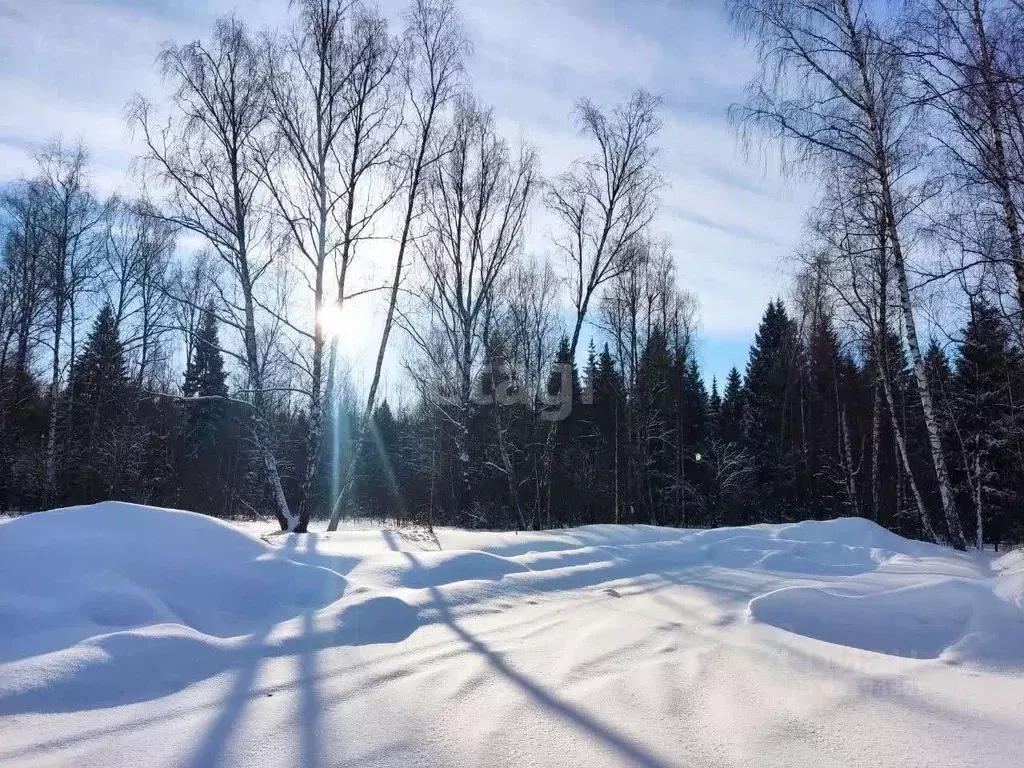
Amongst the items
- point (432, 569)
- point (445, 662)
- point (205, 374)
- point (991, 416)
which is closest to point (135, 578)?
point (445, 662)

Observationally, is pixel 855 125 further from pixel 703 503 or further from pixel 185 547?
pixel 703 503

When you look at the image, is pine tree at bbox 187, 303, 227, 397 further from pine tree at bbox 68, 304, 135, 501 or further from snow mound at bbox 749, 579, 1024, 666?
snow mound at bbox 749, 579, 1024, 666

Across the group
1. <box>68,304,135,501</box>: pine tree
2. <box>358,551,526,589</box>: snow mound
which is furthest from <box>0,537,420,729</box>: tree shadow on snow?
<box>68,304,135,501</box>: pine tree

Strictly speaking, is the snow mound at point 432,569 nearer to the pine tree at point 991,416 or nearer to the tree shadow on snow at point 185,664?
the tree shadow on snow at point 185,664

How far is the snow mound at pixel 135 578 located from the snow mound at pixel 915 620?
4316 mm

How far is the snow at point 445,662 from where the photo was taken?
120 inches

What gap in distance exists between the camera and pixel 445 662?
4.41m

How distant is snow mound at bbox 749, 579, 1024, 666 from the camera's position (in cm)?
459

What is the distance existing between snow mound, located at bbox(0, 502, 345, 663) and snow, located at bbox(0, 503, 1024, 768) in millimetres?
22

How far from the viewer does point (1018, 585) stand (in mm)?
5801

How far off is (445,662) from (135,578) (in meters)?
2.83

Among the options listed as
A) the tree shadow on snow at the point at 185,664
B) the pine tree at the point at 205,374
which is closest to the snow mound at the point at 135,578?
the tree shadow on snow at the point at 185,664

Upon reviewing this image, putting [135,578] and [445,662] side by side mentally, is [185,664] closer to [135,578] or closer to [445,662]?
[135,578]

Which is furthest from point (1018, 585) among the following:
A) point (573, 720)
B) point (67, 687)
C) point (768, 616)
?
point (67, 687)
